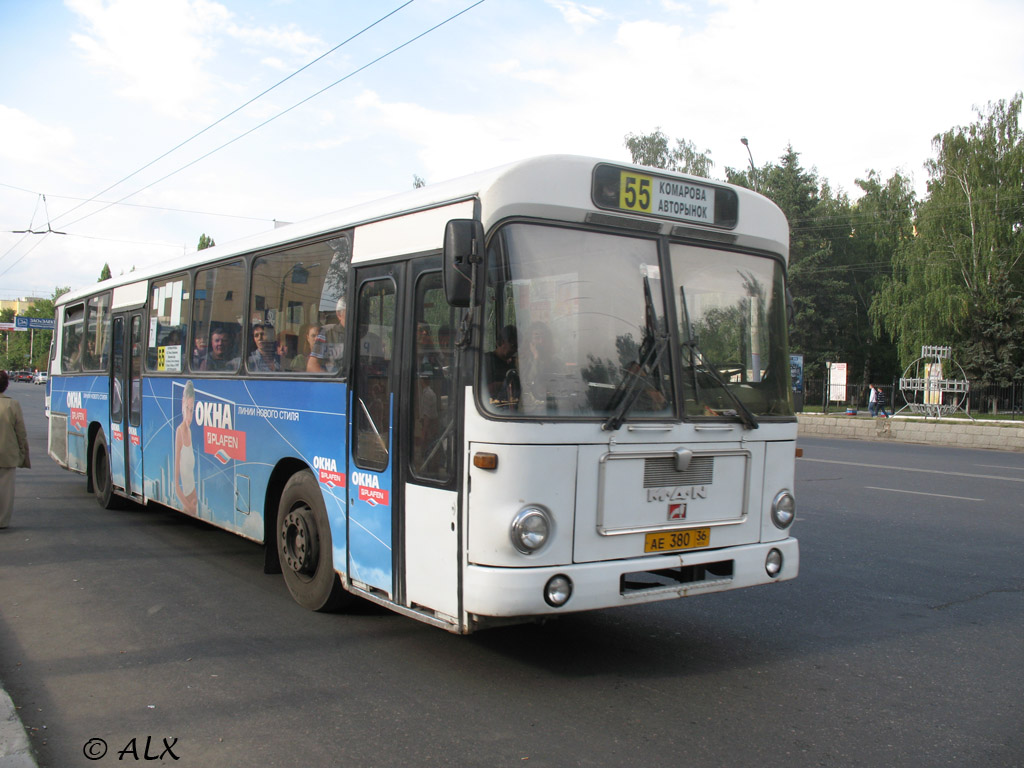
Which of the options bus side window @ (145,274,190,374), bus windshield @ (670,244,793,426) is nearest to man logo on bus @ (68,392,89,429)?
bus side window @ (145,274,190,374)

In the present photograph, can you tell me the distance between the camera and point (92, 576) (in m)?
7.58

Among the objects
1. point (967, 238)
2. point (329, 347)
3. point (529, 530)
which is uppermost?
point (967, 238)

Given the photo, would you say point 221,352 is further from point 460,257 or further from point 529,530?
point 529,530

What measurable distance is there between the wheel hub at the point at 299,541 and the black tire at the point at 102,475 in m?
5.26

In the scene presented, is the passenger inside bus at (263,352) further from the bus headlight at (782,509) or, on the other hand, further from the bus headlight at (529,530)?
the bus headlight at (782,509)

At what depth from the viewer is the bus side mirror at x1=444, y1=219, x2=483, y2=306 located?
465cm

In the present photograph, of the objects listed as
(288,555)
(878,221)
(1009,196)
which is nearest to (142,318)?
(288,555)

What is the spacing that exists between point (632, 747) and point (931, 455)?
762 inches

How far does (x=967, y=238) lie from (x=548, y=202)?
45.0 m

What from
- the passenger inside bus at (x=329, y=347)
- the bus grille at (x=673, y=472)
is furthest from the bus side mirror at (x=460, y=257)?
the passenger inside bus at (x=329, y=347)

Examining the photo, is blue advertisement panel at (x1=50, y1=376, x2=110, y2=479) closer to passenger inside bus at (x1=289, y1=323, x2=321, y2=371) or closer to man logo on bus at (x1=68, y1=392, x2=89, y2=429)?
man logo on bus at (x1=68, y1=392, x2=89, y2=429)

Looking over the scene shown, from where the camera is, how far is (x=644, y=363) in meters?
5.11

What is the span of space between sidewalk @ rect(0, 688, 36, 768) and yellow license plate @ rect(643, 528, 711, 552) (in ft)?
10.3

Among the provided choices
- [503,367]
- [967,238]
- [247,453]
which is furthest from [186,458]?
[967,238]
